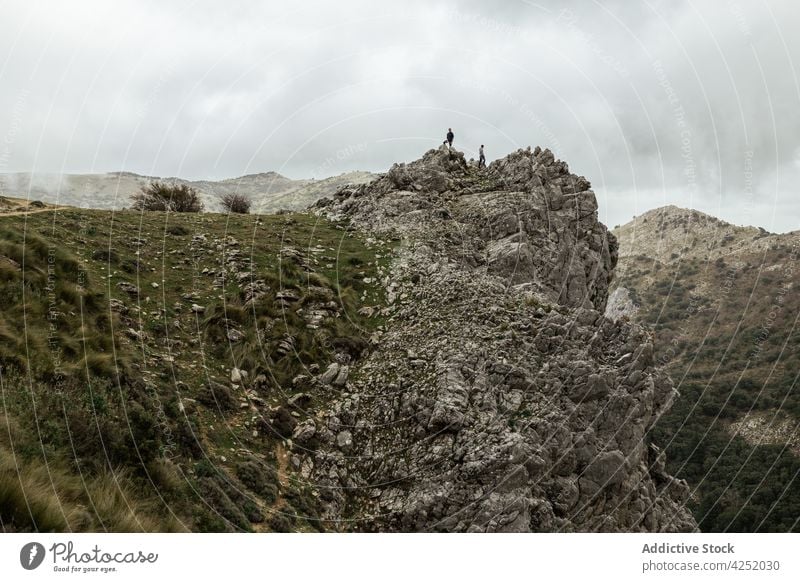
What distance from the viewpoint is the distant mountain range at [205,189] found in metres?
56.5

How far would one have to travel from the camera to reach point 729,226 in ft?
466

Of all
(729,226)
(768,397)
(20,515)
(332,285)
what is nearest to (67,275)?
(332,285)

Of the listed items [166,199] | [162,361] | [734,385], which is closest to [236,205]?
[166,199]

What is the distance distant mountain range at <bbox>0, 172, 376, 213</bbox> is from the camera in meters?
56.5

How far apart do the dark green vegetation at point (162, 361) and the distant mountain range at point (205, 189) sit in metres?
28.7

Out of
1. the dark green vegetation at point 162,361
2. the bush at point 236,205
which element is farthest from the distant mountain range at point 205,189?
the dark green vegetation at point 162,361

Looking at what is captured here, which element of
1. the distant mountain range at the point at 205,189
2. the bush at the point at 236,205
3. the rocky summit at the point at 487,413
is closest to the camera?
the rocky summit at the point at 487,413

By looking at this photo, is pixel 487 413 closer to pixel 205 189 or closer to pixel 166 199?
pixel 166 199

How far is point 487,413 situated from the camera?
18.2 meters

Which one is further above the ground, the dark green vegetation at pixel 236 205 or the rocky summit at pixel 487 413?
the dark green vegetation at pixel 236 205

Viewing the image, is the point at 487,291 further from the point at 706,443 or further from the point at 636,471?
the point at 706,443

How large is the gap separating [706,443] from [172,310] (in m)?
68.5

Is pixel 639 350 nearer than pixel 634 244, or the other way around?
pixel 639 350

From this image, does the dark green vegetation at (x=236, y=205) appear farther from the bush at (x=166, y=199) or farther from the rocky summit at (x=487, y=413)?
the rocky summit at (x=487, y=413)
